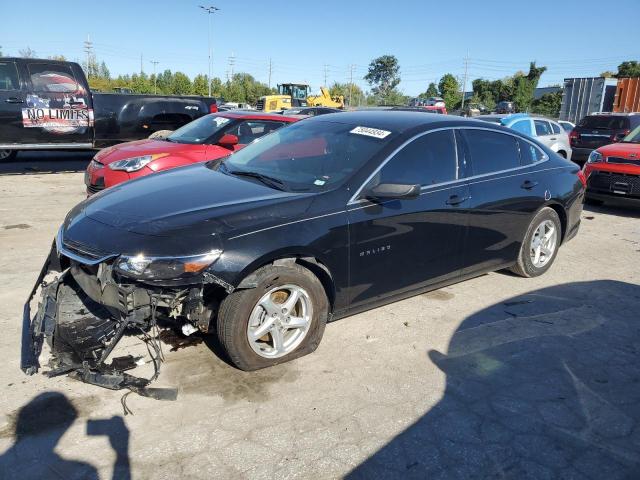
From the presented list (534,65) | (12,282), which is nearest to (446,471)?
(12,282)

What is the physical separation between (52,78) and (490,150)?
9182mm

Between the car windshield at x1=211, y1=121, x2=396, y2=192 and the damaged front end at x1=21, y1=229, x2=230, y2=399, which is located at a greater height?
the car windshield at x1=211, y1=121, x2=396, y2=192

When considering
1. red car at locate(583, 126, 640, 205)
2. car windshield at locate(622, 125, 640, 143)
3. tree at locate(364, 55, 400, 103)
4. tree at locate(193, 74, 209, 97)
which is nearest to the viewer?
red car at locate(583, 126, 640, 205)

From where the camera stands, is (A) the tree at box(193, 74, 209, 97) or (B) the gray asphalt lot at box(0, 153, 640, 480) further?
(A) the tree at box(193, 74, 209, 97)

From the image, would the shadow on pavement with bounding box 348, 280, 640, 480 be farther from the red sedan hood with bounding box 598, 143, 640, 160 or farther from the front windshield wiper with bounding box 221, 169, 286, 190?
the red sedan hood with bounding box 598, 143, 640, 160

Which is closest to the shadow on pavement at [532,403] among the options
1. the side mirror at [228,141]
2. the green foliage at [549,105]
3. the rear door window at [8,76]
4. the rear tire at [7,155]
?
the side mirror at [228,141]

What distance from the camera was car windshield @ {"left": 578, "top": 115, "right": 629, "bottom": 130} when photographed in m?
13.5

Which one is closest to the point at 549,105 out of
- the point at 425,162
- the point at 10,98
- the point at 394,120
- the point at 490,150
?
the point at 10,98

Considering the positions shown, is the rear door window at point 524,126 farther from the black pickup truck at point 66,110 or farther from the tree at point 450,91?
the tree at point 450,91

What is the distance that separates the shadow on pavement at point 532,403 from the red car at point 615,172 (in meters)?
4.37

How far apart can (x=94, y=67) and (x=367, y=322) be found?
273ft

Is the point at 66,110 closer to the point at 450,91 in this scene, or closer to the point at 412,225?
the point at 412,225

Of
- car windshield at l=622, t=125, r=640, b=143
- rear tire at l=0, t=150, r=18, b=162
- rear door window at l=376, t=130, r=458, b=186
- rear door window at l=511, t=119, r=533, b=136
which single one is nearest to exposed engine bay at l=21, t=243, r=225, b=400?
rear door window at l=376, t=130, r=458, b=186

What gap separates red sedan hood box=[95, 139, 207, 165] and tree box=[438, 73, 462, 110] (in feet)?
189
